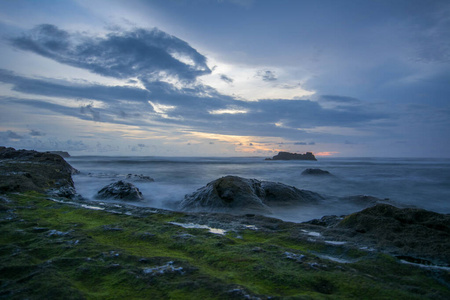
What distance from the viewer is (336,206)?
11.6 m

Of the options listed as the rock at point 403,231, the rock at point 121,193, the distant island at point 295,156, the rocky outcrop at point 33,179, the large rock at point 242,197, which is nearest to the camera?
the rock at point 403,231

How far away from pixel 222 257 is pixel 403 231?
12.4 feet

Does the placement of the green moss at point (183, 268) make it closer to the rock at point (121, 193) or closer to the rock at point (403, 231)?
the rock at point (403, 231)

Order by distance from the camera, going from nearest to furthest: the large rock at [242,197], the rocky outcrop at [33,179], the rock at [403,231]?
the rock at [403,231], the rocky outcrop at [33,179], the large rock at [242,197]

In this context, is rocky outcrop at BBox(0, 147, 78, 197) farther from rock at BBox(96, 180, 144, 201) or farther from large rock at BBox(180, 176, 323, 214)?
large rock at BBox(180, 176, 323, 214)

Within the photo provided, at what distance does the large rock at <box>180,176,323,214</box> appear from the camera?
964 cm

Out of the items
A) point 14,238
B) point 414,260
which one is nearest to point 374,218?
point 414,260

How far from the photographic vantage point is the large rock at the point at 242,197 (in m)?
9.64

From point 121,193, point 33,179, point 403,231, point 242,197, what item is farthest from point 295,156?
point 403,231

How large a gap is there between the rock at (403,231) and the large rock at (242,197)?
4306mm

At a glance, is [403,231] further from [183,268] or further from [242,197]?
[242,197]

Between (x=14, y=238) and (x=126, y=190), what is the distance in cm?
809

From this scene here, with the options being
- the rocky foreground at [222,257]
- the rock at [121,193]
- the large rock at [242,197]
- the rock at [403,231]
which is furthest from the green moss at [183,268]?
the rock at [121,193]

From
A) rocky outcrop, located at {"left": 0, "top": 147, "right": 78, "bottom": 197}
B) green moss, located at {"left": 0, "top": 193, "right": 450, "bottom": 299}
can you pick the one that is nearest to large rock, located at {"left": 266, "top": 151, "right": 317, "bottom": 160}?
rocky outcrop, located at {"left": 0, "top": 147, "right": 78, "bottom": 197}
